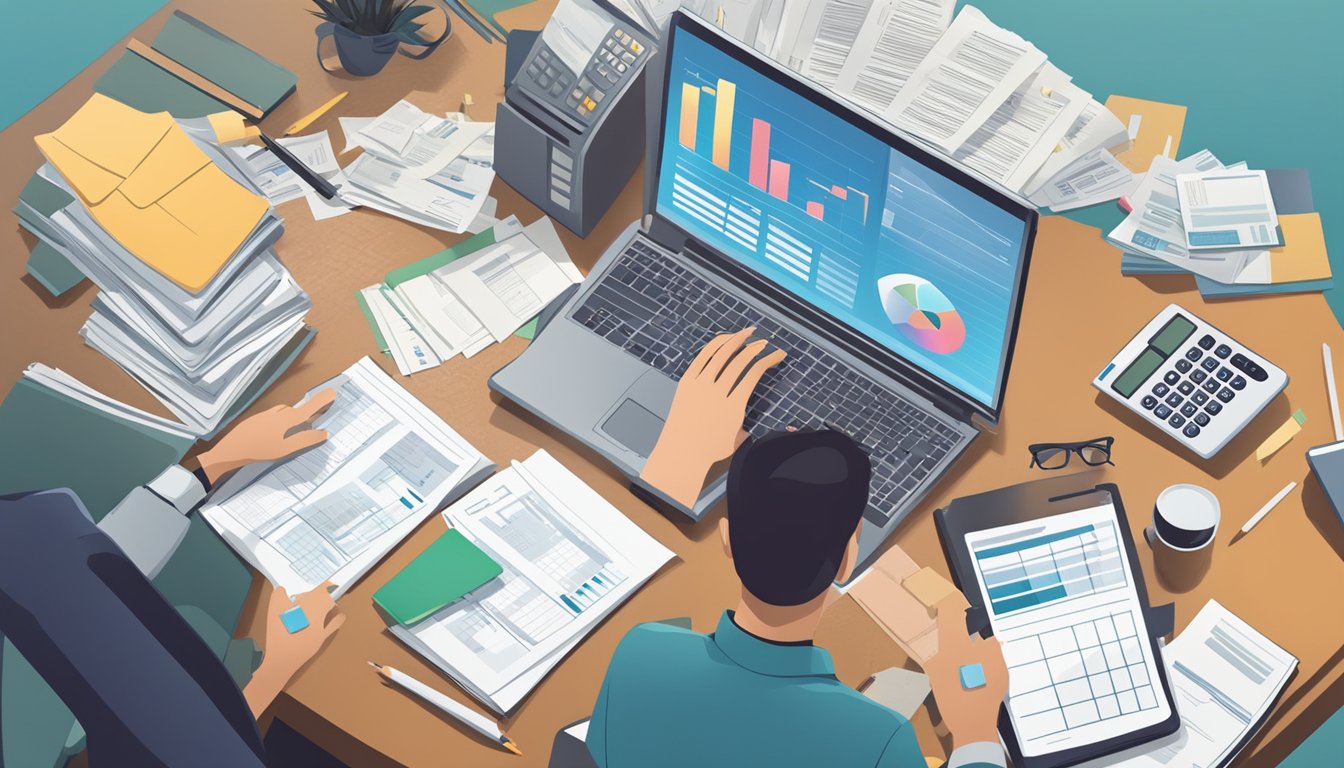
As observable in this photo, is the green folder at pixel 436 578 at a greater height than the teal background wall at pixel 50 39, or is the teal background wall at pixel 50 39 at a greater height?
the green folder at pixel 436 578

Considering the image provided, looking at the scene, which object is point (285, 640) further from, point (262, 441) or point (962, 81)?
point (962, 81)

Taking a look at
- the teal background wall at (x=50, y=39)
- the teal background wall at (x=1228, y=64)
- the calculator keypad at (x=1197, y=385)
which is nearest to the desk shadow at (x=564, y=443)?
the calculator keypad at (x=1197, y=385)

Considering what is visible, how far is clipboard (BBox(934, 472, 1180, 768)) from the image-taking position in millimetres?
1699

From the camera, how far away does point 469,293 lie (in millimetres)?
2129

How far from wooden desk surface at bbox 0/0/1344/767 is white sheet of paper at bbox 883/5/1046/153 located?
231mm

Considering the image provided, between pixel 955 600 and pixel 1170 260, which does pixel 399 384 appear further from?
pixel 1170 260

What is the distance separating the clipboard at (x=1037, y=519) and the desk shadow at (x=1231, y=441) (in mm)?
129

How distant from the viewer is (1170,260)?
2135mm

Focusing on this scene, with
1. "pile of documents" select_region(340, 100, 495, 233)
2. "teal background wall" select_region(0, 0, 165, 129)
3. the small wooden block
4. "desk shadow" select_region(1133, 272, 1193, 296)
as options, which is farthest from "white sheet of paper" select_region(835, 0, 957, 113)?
"teal background wall" select_region(0, 0, 165, 129)

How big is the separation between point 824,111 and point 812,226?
18 centimetres

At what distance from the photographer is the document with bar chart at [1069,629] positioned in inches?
67.4

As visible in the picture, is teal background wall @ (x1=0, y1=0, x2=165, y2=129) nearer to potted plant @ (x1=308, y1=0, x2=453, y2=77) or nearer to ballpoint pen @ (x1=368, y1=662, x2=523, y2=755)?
potted plant @ (x1=308, y1=0, x2=453, y2=77)

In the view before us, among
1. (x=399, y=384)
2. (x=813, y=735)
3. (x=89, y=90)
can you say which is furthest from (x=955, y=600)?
(x=89, y=90)

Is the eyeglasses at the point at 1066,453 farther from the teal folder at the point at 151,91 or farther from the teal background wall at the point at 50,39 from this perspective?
the teal background wall at the point at 50,39
